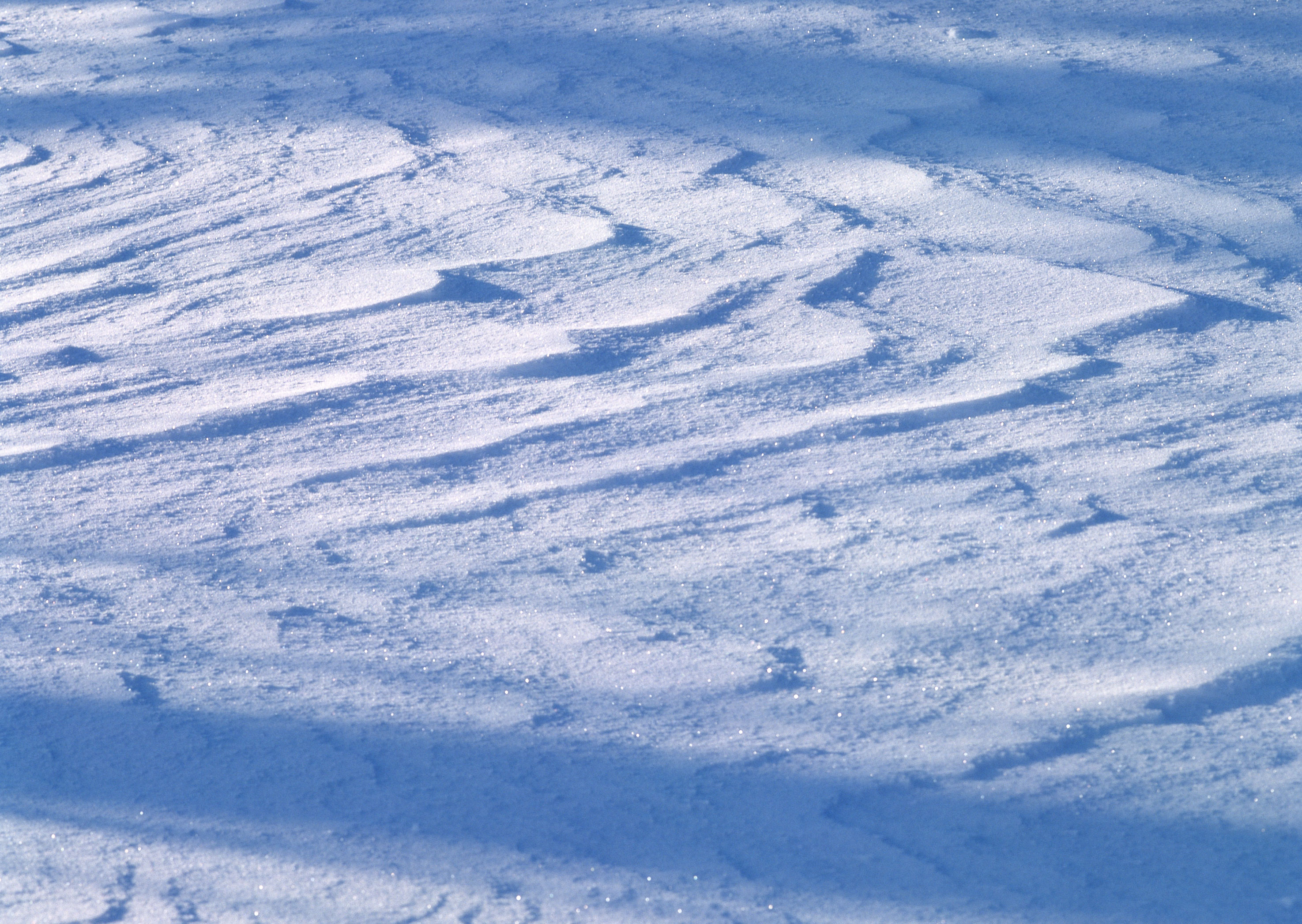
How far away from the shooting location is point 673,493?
1.43m

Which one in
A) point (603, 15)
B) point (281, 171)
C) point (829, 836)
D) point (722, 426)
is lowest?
point (829, 836)

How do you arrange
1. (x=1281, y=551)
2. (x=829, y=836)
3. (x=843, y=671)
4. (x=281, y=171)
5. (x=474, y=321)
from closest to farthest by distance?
(x=829, y=836), (x=843, y=671), (x=1281, y=551), (x=474, y=321), (x=281, y=171)

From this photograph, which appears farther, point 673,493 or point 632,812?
point 673,493

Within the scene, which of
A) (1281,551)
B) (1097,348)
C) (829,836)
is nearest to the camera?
(829,836)

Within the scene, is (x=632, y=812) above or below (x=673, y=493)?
below

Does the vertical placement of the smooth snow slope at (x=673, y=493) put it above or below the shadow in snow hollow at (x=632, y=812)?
above

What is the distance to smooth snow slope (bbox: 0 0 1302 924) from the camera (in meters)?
1.01

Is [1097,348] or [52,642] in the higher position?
[1097,348]

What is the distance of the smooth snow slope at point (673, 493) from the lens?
1.01m

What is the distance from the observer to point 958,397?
156 cm

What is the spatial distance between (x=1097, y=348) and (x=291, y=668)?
1.07m

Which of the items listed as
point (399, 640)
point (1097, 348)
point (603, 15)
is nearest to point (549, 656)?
point (399, 640)

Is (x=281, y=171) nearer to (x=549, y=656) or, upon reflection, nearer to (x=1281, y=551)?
(x=549, y=656)

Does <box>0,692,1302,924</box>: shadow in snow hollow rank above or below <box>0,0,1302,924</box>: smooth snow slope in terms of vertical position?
below
